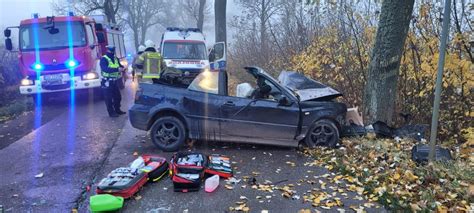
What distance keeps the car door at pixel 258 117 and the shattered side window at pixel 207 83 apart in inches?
13.1

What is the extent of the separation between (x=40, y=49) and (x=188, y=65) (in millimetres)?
5031

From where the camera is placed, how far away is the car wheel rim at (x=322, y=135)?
21.8 ft

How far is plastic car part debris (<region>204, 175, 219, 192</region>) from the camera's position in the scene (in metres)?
4.80

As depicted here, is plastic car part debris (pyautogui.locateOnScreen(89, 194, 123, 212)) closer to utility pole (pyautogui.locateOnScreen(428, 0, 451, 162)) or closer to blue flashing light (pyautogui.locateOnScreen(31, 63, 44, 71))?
utility pole (pyautogui.locateOnScreen(428, 0, 451, 162))

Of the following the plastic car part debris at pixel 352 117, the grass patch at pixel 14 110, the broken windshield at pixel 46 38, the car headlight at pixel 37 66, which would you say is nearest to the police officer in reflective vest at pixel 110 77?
the broken windshield at pixel 46 38

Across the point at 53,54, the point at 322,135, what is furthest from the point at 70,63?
the point at 322,135

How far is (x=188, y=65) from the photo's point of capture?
14.4 metres

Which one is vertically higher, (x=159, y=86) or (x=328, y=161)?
(x=159, y=86)

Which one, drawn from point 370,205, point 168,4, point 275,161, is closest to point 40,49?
point 275,161

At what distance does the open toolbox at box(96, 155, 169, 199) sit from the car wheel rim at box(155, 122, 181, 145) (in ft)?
3.50

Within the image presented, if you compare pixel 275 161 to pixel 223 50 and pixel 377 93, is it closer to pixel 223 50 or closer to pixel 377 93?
pixel 377 93

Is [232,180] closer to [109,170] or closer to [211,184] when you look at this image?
[211,184]

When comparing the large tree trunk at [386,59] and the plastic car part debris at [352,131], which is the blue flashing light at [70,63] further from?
the large tree trunk at [386,59]

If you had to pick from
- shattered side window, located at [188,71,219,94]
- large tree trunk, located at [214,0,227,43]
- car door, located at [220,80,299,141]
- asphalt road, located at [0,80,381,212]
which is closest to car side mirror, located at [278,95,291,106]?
car door, located at [220,80,299,141]
